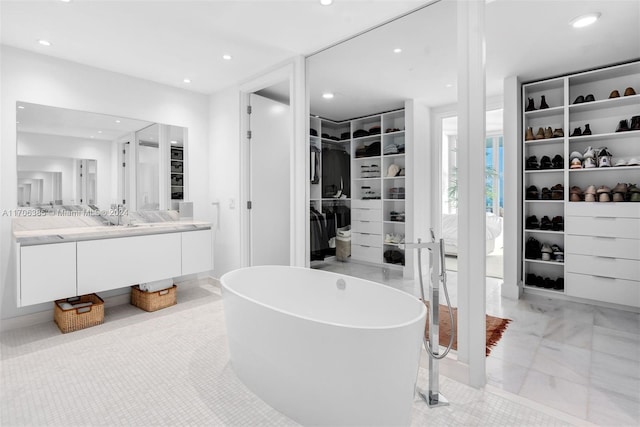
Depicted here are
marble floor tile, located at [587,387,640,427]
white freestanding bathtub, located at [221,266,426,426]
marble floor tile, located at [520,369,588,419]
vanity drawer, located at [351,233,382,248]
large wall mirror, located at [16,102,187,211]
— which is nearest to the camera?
white freestanding bathtub, located at [221,266,426,426]

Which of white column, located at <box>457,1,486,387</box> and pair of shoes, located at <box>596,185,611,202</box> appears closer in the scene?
white column, located at <box>457,1,486,387</box>

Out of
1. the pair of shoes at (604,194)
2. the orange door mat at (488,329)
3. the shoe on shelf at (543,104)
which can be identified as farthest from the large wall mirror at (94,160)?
the pair of shoes at (604,194)

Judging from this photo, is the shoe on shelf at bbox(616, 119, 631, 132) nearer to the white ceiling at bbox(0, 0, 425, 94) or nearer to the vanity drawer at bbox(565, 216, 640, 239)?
the vanity drawer at bbox(565, 216, 640, 239)

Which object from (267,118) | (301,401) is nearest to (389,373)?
(301,401)

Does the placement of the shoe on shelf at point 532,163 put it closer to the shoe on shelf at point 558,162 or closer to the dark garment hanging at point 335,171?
the shoe on shelf at point 558,162

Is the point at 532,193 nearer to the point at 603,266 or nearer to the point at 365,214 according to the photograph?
the point at 603,266

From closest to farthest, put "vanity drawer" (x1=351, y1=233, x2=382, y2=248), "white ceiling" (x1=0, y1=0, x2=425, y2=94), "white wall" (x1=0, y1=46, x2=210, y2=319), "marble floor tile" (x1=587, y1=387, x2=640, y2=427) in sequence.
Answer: "marble floor tile" (x1=587, y1=387, x2=640, y2=427), "white ceiling" (x1=0, y1=0, x2=425, y2=94), "white wall" (x1=0, y1=46, x2=210, y2=319), "vanity drawer" (x1=351, y1=233, x2=382, y2=248)

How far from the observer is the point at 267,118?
3766 mm

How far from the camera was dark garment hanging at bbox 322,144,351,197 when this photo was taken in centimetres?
320

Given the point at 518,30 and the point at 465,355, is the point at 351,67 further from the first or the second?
the point at 465,355

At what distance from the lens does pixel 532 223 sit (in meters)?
3.59

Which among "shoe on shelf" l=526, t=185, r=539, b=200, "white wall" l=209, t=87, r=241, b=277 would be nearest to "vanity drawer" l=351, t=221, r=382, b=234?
"white wall" l=209, t=87, r=241, b=277

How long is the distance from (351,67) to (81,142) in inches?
108

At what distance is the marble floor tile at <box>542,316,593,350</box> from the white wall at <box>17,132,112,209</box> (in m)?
4.27
